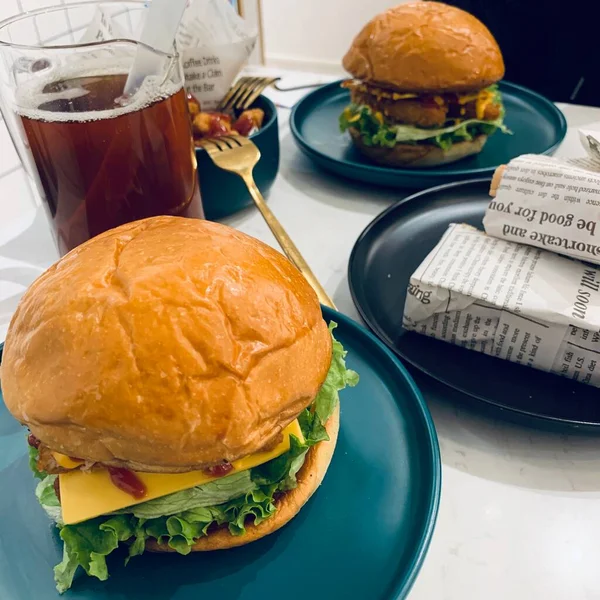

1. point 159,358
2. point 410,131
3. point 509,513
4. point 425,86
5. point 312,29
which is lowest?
point 312,29

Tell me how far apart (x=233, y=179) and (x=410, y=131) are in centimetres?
57

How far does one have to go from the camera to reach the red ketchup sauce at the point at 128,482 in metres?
0.73

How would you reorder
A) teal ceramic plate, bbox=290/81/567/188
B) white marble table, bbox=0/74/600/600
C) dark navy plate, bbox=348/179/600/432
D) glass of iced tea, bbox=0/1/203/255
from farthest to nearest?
teal ceramic plate, bbox=290/81/567/188
glass of iced tea, bbox=0/1/203/255
dark navy plate, bbox=348/179/600/432
white marble table, bbox=0/74/600/600

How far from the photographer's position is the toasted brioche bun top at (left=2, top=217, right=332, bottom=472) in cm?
65

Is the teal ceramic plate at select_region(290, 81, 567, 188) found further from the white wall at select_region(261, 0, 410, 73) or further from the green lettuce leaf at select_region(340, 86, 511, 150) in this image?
the white wall at select_region(261, 0, 410, 73)

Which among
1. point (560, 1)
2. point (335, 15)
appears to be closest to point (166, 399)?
point (560, 1)

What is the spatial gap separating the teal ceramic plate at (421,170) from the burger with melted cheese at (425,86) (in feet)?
0.21

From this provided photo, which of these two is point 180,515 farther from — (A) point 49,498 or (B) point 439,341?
(B) point 439,341

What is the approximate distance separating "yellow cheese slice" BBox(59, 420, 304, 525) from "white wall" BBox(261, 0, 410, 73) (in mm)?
4544

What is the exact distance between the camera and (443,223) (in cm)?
139

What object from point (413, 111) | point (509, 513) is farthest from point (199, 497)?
point (413, 111)

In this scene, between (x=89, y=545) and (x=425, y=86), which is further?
(x=425, y=86)

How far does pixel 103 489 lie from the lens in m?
0.74

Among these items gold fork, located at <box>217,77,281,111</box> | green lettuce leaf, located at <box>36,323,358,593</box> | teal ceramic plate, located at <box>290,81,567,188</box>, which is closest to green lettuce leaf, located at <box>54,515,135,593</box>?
green lettuce leaf, located at <box>36,323,358,593</box>
